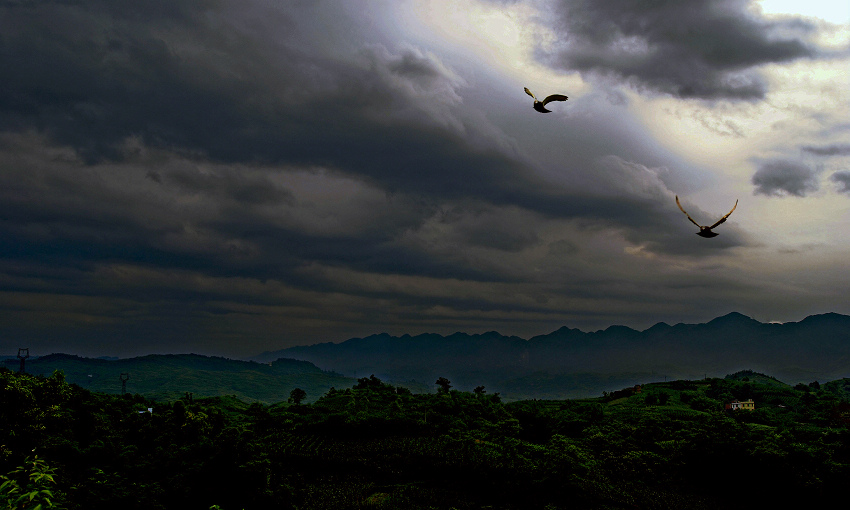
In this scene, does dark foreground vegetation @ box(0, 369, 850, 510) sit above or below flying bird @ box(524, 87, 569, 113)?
below

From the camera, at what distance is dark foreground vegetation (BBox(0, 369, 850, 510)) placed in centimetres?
4481

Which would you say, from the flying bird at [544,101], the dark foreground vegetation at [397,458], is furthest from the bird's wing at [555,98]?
the dark foreground vegetation at [397,458]

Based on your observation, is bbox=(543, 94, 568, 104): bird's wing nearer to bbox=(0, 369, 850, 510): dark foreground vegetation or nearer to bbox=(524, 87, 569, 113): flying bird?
bbox=(524, 87, 569, 113): flying bird

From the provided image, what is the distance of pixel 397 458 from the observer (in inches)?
2844

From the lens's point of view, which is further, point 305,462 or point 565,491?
point 305,462

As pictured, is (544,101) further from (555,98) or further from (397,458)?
(397,458)

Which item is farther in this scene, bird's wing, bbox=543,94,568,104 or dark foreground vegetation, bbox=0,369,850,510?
dark foreground vegetation, bbox=0,369,850,510

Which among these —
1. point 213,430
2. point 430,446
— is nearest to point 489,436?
point 430,446

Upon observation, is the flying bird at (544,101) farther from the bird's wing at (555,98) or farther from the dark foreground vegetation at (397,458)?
the dark foreground vegetation at (397,458)

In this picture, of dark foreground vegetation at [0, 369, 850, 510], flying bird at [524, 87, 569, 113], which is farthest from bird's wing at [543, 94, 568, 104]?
dark foreground vegetation at [0, 369, 850, 510]

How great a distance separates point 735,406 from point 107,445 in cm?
15781

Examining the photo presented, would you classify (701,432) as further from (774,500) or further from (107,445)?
(107,445)

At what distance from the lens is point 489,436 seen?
80.9 m

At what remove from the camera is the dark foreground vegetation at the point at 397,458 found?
4481cm
